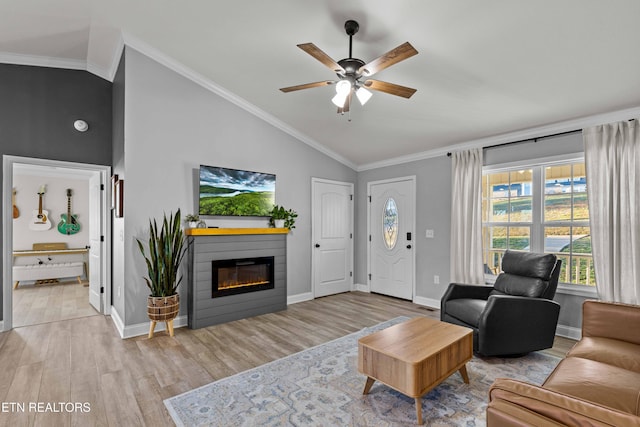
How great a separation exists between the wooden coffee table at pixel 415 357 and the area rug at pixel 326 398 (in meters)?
0.15

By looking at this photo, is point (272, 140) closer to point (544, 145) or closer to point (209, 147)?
point (209, 147)

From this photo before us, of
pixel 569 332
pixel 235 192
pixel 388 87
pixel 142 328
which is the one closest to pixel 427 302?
pixel 569 332

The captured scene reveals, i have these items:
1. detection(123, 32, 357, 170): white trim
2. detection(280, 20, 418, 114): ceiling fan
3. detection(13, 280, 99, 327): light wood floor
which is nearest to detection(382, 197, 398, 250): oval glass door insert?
detection(123, 32, 357, 170): white trim

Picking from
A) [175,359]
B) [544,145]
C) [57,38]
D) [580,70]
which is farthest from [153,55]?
[544,145]

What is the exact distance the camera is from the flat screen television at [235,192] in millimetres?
4066

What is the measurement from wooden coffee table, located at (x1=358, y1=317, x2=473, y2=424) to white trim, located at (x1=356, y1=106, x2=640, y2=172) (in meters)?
2.70

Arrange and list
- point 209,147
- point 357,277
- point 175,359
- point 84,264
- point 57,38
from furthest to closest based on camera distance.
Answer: point 84,264 → point 357,277 → point 209,147 → point 57,38 → point 175,359

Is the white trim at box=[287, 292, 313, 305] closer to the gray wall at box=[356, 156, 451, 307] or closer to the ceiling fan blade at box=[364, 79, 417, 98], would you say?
the gray wall at box=[356, 156, 451, 307]

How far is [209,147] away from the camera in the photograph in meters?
4.19

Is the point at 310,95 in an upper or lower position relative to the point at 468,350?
upper

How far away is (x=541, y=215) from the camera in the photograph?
150 inches

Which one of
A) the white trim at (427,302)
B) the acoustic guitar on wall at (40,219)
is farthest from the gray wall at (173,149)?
the acoustic guitar on wall at (40,219)

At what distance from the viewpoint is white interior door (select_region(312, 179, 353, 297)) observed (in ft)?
17.6

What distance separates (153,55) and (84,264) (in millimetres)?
4997
